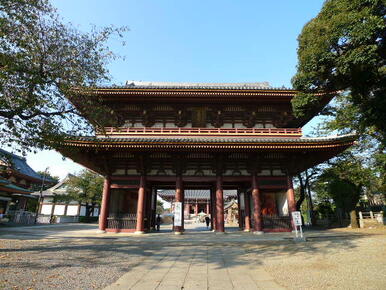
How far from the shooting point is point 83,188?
33.6m

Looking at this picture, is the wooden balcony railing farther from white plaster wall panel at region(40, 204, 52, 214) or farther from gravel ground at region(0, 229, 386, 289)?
white plaster wall panel at region(40, 204, 52, 214)

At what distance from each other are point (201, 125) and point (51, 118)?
31.6 ft

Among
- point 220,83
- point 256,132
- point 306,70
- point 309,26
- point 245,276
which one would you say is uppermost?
point 220,83

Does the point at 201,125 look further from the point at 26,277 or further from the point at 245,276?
the point at 26,277

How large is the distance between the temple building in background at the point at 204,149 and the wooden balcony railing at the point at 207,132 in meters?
0.07

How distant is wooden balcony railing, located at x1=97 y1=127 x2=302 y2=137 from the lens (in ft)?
50.3

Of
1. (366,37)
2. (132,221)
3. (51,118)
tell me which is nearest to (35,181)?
(132,221)

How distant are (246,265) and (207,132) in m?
9.91

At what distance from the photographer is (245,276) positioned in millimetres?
5539

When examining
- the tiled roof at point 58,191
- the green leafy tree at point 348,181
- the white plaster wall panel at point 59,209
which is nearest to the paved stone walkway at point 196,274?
the green leafy tree at point 348,181

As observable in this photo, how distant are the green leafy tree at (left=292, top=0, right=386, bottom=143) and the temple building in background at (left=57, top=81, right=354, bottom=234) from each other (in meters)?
1.94

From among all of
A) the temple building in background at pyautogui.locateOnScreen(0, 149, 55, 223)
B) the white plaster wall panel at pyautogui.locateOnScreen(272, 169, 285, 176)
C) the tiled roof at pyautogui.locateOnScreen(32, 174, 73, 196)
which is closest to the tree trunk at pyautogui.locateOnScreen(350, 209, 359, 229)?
the white plaster wall panel at pyautogui.locateOnScreen(272, 169, 285, 176)

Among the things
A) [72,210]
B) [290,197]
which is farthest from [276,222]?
[72,210]

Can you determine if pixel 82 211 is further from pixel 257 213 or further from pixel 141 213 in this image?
pixel 257 213
